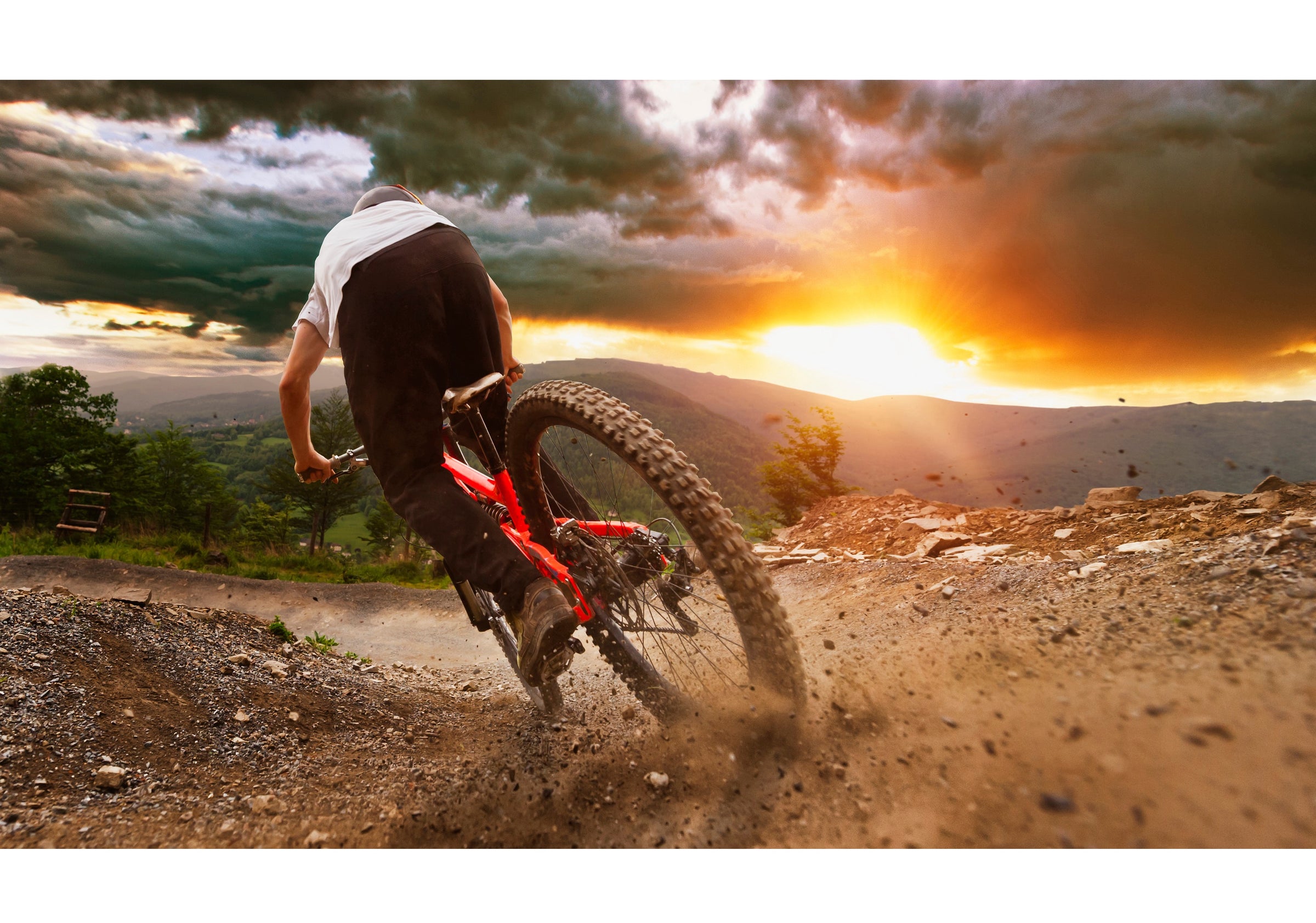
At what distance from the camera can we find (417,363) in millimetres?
1594

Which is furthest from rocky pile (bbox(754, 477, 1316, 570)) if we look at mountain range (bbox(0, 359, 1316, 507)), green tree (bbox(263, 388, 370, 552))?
green tree (bbox(263, 388, 370, 552))

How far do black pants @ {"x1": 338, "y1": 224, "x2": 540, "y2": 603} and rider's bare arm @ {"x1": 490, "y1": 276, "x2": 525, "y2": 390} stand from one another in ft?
1.37

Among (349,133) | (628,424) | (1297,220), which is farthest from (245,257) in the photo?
(1297,220)

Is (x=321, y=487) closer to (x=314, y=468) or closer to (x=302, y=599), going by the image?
(x=302, y=599)

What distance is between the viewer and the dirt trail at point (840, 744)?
3.47 ft

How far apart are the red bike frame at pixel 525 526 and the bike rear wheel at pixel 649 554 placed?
4cm

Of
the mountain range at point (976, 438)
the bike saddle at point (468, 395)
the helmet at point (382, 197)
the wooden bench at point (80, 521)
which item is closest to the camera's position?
the bike saddle at point (468, 395)

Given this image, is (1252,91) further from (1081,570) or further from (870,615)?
(870,615)

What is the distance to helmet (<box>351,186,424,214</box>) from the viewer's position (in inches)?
71.9

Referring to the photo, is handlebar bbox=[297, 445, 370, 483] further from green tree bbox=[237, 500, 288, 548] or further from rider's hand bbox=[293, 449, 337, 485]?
green tree bbox=[237, 500, 288, 548]

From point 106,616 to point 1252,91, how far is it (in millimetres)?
6374

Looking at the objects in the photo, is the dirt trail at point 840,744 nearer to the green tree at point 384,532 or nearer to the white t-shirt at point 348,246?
the white t-shirt at point 348,246

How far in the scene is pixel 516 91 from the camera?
147 inches

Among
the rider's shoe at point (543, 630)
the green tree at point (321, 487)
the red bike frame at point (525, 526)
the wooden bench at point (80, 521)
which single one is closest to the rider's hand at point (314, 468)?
the red bike frame at point (525, 526)
